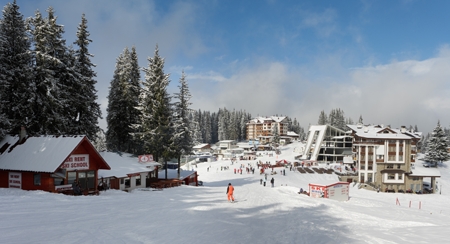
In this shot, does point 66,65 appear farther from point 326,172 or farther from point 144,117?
point 326,172

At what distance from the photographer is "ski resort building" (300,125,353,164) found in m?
81.1

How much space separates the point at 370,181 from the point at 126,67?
50.2m

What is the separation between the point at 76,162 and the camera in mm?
20703

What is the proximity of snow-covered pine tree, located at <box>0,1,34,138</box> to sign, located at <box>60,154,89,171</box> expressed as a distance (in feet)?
28.8

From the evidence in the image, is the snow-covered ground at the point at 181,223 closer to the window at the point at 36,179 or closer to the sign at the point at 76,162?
the window at the point at 36,179

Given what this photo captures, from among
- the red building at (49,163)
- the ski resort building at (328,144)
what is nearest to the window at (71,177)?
the red building at (49,163)

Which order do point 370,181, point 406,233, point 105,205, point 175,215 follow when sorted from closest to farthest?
1. point 406,233
2. point 175,215
3. point 105,205
4. point 370,181

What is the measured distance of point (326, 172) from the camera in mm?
59469

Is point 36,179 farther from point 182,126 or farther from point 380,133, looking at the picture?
point 380,133

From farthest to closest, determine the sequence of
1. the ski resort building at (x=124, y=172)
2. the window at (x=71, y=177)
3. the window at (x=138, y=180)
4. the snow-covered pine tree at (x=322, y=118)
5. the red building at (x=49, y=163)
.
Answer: the snow-covered pine tree at (x=322, y=118) < the window at (x=138, y=180) < the ski resort building at (x=124, y=172) < the window at (x=71, y=177) < the red building at (x=49, y=163)

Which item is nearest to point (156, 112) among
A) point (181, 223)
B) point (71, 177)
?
point (71, 177)

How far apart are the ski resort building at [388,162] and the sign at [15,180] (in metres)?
55.9

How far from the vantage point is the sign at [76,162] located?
65.8 ft

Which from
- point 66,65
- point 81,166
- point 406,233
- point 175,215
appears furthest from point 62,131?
point 406,233
